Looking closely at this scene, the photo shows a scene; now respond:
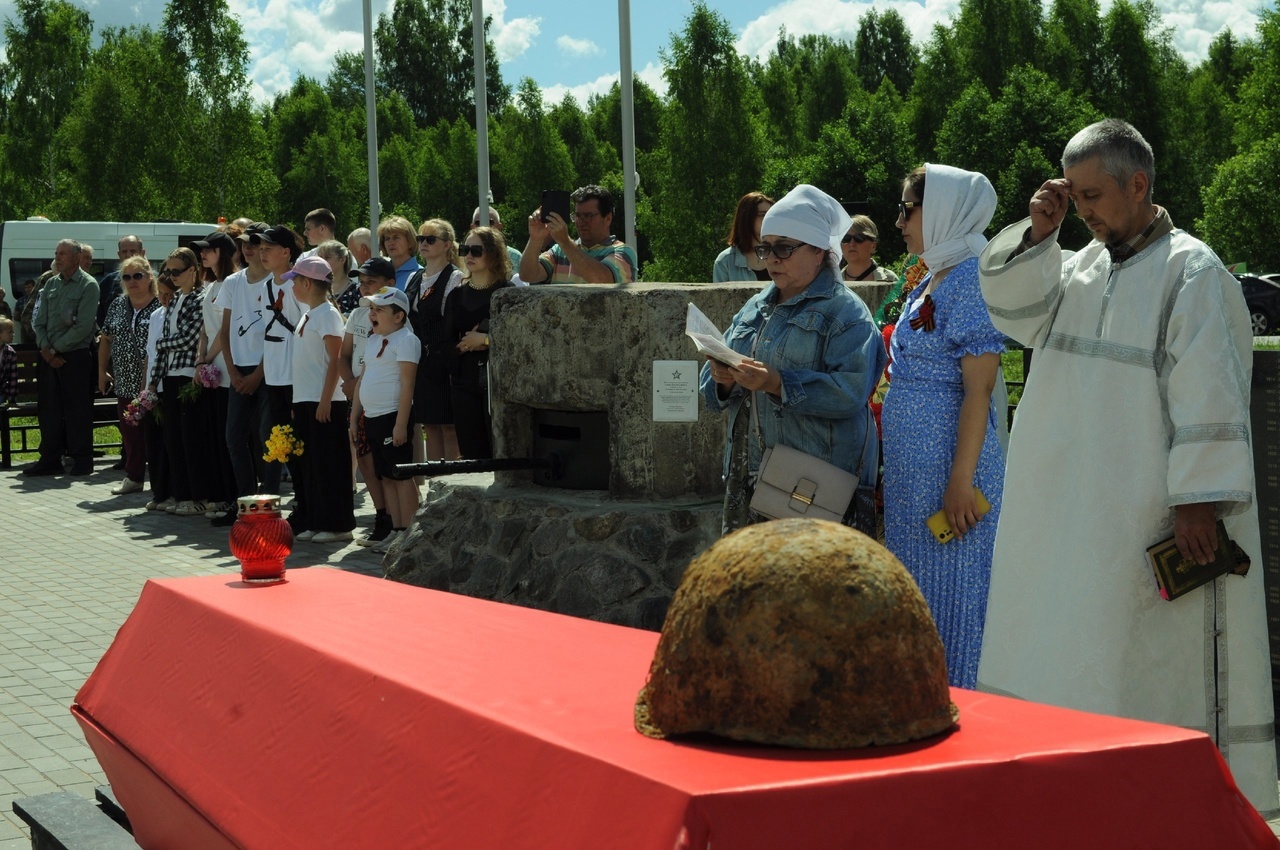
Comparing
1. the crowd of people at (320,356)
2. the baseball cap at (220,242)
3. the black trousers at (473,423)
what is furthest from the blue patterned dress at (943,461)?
the baseball cap at (220,242)

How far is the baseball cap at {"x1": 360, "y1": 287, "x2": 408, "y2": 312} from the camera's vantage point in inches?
351

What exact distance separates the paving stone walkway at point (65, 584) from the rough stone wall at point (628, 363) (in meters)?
2.42

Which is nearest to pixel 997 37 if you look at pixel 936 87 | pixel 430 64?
pixel 936 87

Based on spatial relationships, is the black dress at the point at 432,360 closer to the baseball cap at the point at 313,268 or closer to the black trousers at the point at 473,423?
the black trousers at the point at 473,423

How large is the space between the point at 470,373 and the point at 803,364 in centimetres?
432

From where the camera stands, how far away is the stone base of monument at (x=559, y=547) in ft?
20.9

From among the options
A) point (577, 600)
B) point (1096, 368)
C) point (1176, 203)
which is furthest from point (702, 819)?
point (1176, 203)

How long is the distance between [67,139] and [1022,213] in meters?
27.9

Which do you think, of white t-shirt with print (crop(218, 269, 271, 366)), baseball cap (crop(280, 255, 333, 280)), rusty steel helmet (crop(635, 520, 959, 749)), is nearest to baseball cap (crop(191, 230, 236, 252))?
white t-shirt with print (crop(218, 269, 271, 366))

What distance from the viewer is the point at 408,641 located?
2.80m

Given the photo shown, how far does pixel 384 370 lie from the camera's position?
29.6ft

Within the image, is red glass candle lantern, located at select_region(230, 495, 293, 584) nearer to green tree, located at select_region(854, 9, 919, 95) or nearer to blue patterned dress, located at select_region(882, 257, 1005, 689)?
blue patterned dress, located at select_region(882, 257, 1005, 689)

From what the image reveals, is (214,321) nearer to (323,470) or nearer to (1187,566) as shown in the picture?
(323,470)

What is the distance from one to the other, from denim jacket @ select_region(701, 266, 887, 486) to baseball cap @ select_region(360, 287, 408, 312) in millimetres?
4644
